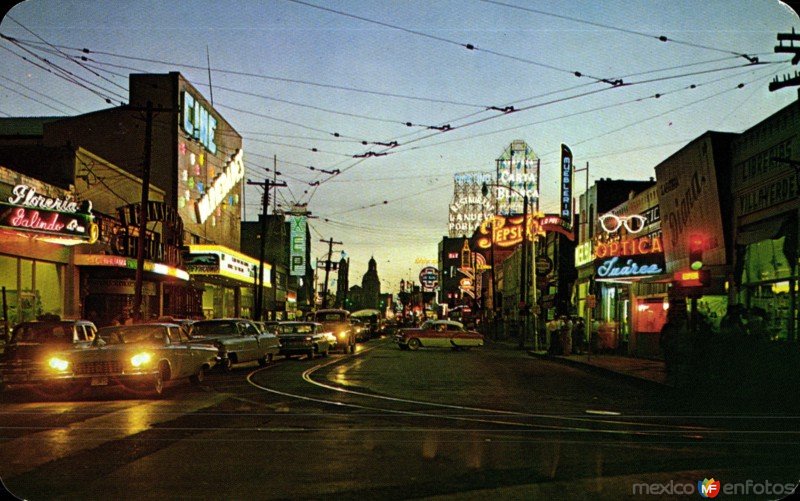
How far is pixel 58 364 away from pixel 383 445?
9274 mm

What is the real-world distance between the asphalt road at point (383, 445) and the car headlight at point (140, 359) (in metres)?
0.81

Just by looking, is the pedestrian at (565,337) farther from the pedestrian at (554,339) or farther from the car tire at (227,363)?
the car tire at (227,363)

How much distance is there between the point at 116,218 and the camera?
38.4 metres

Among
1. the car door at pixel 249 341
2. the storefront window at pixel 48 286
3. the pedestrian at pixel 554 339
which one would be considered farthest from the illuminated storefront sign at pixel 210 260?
the pedestrian at pixel 554 339

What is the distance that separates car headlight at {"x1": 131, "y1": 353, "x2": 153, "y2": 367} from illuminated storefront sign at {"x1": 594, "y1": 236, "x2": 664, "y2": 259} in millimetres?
22355

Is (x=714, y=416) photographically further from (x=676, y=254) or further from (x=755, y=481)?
(x=676, y=254)

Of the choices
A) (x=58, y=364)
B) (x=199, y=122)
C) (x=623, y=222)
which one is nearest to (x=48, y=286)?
(x=58, y=364)

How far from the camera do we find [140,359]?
17047 millimetres

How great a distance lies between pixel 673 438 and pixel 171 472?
266 inches

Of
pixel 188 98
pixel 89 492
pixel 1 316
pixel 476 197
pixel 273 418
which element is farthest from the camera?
pixel 476 197

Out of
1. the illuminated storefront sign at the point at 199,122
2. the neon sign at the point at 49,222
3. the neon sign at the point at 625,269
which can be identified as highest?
the illuminated storefront sign at the point at 199,122

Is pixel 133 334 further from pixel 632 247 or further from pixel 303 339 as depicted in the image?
pixel 632 247

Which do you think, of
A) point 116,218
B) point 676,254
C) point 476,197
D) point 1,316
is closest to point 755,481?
point 676,254

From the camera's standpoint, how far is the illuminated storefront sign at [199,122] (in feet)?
175
